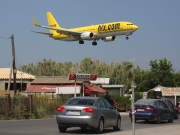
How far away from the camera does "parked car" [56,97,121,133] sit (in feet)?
59.2

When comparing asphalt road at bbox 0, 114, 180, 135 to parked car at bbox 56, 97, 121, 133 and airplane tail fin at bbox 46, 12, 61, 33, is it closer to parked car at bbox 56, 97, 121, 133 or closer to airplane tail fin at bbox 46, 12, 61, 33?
parked car at bbox 56, 97, 121, 133

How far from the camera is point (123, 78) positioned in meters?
95.1

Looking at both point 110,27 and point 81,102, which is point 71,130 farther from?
point 110,27

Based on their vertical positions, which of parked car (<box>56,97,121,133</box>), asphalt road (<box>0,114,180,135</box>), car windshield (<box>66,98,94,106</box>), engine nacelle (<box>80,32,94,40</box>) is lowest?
asphalt road (<box>0,114,180,135</box>)

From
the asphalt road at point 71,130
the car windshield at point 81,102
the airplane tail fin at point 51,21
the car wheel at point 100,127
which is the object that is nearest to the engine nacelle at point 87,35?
the airplane tail fin at point 51,21

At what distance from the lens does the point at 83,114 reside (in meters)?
18.0

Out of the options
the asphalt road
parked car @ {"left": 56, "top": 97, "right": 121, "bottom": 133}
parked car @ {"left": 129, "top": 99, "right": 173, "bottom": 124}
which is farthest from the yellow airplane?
parked car @ {"left": 56, "top": 97, "right": 121, "bottom": 133}

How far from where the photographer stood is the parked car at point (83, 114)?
18.0 meters

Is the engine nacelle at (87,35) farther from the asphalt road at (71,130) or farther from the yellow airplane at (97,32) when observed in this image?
the asphalt road at (71,130)

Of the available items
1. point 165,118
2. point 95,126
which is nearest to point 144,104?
point 165,118

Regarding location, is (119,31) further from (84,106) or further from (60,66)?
(60,66)

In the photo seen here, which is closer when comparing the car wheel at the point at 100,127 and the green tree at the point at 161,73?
the car wheel at the point at 100,127

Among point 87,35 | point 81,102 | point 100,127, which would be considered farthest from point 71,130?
point 87,35

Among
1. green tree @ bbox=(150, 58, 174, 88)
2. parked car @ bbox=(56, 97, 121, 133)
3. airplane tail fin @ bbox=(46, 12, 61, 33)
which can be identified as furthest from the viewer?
green tree @ bbox=(150, 58, 174, 88)
